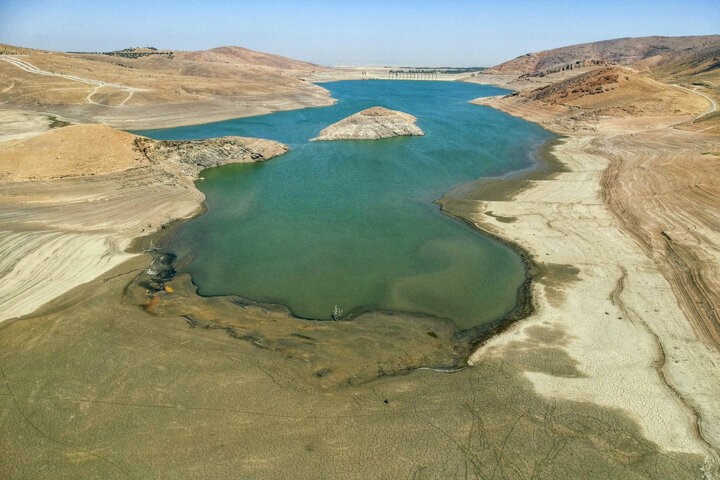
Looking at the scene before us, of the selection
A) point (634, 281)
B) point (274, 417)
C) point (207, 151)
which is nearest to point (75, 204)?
point (207, 151)

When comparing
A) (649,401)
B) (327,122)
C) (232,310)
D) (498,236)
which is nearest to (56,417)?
(232,310)

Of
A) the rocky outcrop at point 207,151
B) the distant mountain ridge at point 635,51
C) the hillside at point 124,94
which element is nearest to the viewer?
the rocky outcrop at point 207,151

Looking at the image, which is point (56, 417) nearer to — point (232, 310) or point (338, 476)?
point (232, 310)

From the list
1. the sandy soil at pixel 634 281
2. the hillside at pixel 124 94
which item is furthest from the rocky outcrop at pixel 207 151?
the hillside at pixel 124 94

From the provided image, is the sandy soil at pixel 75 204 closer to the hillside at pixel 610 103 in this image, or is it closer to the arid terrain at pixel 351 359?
the arid terrain at pixel 351 359

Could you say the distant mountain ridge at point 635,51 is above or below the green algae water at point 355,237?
above

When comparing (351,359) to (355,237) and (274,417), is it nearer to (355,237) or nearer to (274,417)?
(274,417)

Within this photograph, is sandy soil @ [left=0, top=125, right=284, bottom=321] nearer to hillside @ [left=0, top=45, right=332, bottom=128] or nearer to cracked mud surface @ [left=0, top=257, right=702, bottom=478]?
cracked mud surface @ [left=0, top=257, right=702, bottom=478]
